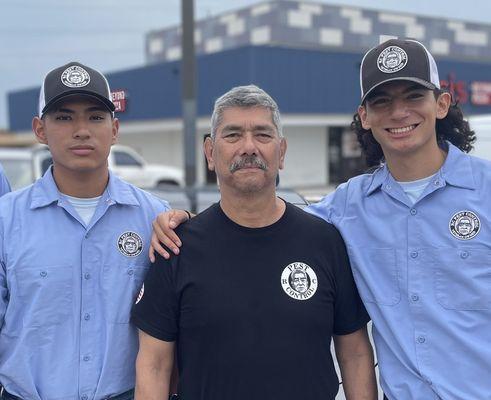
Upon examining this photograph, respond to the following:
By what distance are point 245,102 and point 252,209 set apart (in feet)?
1.30

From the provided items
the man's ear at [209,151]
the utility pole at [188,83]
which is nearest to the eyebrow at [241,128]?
the man's ear at [209,151]

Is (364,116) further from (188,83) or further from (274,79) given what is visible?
(274,79)

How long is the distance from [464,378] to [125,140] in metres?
26.4

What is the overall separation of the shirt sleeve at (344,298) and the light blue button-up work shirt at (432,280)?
0.03 meters

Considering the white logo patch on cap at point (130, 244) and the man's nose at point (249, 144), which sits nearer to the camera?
the man's nose at point (249, 144)

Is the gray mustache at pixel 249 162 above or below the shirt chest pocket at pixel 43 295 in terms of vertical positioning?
above

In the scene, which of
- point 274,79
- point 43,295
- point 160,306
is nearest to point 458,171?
point 160,306

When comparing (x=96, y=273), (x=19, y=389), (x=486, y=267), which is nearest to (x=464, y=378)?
(x=486, y=267)

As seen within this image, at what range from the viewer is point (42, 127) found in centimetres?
250

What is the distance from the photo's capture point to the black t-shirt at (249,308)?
85.7 inches

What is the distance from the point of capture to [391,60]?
2.34 meters

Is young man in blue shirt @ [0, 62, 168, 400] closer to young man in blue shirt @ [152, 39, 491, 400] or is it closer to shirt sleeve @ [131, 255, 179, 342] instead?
shirt sleeve @ [131, 255, 179, 342]

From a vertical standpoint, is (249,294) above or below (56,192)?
below

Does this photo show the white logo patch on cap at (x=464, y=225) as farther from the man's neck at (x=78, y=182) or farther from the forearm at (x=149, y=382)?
the man's neck at (x=78, y=182)
